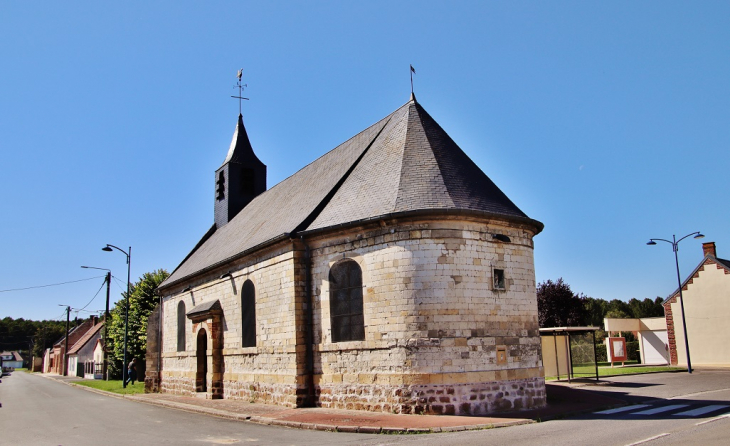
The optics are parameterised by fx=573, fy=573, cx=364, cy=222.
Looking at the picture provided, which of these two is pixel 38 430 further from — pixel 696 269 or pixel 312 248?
pixel 696 269

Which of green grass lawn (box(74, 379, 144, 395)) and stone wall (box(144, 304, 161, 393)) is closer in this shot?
stone wall (box(144, 304, 161, 393))

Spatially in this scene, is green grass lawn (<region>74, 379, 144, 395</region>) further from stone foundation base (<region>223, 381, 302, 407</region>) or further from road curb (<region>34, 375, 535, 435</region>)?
road curb (<region>34, 375, 535, 435</region>)

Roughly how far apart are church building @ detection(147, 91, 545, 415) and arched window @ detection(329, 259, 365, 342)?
0.03 meters

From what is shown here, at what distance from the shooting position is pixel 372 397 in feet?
43.9

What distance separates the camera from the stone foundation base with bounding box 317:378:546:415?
12.7 meters

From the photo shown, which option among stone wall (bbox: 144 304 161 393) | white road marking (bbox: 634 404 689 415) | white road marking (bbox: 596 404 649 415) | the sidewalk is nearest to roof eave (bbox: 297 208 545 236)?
the sidewalk

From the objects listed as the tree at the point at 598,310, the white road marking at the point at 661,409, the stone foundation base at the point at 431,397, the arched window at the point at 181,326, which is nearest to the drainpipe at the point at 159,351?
the arched window at the point at 181,326

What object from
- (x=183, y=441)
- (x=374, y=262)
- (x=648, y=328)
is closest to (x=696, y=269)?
(x=648, y=328)

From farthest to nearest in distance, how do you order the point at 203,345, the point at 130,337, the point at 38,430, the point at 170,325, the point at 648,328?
1. the point at 648,328
2. the point at 130,337
3. the point at 170,325
4. the point at 203,345
5. the point at 38,430

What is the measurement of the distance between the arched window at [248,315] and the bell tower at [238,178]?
36.1ft

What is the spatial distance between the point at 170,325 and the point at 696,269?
3055 cm

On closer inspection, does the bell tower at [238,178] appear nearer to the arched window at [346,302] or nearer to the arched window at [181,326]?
the arched window at [181,326]

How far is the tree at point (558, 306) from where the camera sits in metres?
40.2

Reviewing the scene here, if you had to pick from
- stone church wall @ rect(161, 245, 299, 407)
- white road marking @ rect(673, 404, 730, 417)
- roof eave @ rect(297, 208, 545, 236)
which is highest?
roof eave @ rect(297, 208, 545, 236)
